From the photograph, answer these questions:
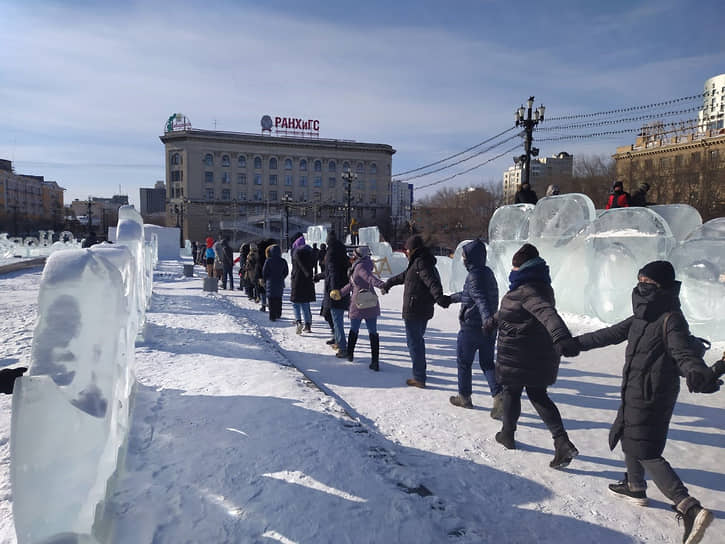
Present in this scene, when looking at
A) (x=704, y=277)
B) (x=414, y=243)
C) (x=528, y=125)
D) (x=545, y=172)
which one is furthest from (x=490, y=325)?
(x=545, y=172)

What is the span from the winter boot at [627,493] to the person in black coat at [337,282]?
4.10m

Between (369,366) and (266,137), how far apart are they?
81.8 metres

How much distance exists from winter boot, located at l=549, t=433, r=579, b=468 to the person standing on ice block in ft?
1.61

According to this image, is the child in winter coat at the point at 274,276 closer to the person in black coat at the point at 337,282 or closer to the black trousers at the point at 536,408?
the person in black coat at the point at 337,282

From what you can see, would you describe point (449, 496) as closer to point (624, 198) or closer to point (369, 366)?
point (369, 366)

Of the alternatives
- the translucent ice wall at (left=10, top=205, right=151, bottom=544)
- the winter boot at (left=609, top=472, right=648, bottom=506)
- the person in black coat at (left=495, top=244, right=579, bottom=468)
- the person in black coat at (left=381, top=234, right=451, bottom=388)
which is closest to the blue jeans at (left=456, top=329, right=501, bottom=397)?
the person in black coat at (left=381, top=234, right=451, bottom=388)

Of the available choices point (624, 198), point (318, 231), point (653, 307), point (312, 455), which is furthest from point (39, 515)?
point (318, 231)

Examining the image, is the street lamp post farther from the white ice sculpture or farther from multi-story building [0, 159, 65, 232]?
multi-story building [0, 159, 65, 232]

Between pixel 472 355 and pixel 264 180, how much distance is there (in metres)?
82.2

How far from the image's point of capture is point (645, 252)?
315 inches

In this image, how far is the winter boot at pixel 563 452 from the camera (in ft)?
11.3

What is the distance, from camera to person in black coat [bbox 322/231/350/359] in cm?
679

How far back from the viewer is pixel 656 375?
2.80 metres

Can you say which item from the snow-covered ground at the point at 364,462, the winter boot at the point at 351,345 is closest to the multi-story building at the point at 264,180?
the winter boot at the point at 351,345
